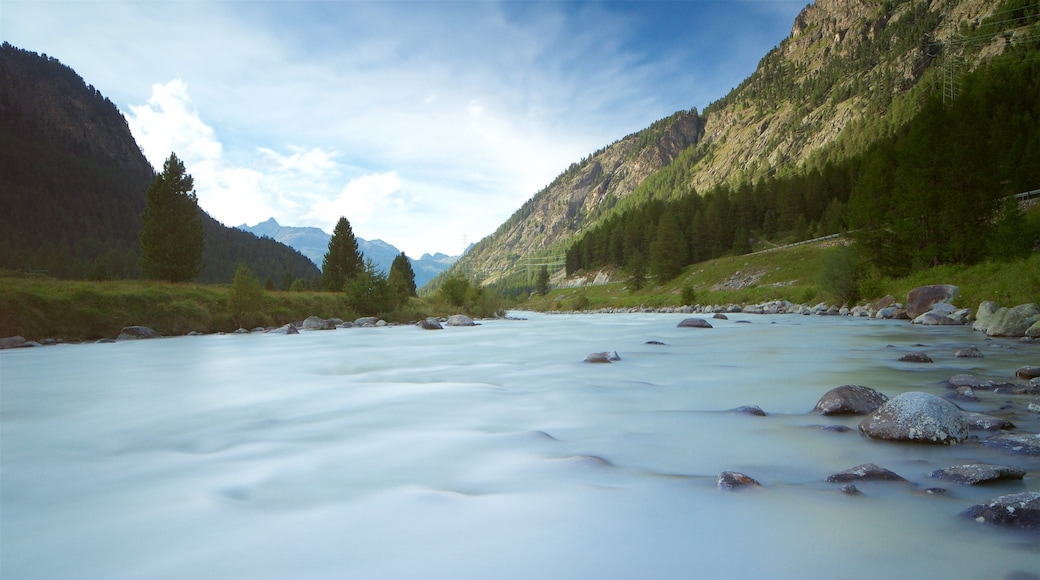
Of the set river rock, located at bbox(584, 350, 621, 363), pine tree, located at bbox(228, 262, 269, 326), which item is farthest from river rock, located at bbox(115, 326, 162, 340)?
river rock, located at bbox(584, 350, 621, 363)

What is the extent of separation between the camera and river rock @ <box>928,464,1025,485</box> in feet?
11.8

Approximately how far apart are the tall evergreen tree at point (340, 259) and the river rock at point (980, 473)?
50.1 meters

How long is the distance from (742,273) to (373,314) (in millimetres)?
49225

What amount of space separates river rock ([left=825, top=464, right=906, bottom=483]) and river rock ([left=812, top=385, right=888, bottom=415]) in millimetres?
2504

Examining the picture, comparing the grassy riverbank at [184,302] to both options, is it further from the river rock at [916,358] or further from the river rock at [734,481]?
the river rock at [734,481]

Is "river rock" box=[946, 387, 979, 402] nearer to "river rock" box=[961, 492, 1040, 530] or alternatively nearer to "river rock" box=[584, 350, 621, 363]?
"river rock" box=[961, 492, 1040, 530]

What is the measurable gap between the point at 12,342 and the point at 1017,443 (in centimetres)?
2459

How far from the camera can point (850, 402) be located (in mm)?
6160

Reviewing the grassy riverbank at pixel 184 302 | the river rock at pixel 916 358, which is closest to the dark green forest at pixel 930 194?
the grassy riverbank at pixel 184 302

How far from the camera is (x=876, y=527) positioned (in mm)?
3053

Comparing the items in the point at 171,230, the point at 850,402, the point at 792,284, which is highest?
the point at 171,230

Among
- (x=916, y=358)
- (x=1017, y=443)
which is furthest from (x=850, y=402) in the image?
(x=916, y=358)

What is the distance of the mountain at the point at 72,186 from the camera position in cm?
11647

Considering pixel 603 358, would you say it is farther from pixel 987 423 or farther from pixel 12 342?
pixel 12 342
